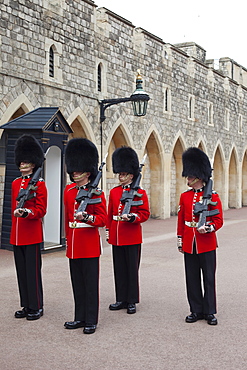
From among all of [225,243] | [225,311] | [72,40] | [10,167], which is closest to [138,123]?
[72,40]

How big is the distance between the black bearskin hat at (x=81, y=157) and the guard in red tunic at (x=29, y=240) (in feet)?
1.53

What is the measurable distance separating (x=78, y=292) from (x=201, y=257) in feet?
3.55

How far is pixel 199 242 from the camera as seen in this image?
4.27 metres

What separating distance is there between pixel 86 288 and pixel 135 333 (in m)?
0.52

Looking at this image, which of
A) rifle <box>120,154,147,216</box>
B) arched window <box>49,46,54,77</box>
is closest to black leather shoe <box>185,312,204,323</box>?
rifle <box>120,154,147,216</box>

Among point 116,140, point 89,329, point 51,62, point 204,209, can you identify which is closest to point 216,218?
point 204,209

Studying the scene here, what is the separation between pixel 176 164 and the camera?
1591 cm

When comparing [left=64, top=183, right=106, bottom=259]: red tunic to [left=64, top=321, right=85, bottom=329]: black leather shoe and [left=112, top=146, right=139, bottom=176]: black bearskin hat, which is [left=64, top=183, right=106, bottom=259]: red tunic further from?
[left=112, top=146, right=139, bottom=176]: black bearskin hat

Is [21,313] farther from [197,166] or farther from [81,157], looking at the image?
[197,166]

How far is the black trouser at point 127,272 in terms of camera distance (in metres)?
4.61

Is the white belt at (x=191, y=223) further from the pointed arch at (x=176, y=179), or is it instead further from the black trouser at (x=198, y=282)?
the pointed arch at (x=176, y=179)

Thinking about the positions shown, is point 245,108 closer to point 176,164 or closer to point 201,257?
point 176,164

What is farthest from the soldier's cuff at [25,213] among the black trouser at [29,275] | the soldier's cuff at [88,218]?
the soldier's cuff at [88,218]

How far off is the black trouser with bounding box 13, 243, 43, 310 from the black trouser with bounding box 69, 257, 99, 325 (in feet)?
A: 1.44
